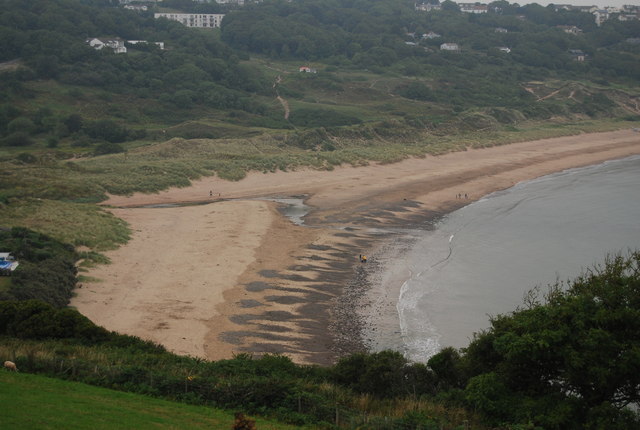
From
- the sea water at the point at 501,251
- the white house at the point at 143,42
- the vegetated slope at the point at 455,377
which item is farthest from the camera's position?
the white house at the point at 143,42

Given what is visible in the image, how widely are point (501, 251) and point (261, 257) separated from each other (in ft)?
35.1

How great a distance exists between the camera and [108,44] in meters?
85.7

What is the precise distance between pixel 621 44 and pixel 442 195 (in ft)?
367

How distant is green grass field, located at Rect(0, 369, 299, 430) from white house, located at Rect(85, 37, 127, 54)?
247 ft

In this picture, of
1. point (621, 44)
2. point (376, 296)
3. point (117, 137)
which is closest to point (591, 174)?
point (376, 296)

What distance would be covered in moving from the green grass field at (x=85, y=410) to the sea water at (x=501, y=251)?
850 centimetres

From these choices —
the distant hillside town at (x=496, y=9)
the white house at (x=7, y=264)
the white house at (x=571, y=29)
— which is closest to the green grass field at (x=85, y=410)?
the white house at (x=7, y=264)

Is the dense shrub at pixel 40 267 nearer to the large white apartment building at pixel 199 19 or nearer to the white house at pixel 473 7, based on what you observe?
the large white apartment building at pixel 199 19

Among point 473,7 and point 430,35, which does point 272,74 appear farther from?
point 473,7

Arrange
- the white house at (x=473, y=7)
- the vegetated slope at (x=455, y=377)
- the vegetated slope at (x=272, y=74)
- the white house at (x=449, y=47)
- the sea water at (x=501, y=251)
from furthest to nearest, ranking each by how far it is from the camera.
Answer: the white house at (x=473, y=7), the white house at (x=449, y=47), the vegetated slope at (x=272, y=74), the sea water at (x=501, y=251), the vegetated slope at (x=455, y=377)

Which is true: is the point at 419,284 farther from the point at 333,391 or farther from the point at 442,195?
the point at 442,195

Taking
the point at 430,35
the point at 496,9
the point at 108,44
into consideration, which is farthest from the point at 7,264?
the point at 496,9

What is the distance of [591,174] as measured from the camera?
51.8 metres

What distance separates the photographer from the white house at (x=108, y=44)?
83438 millimetres
